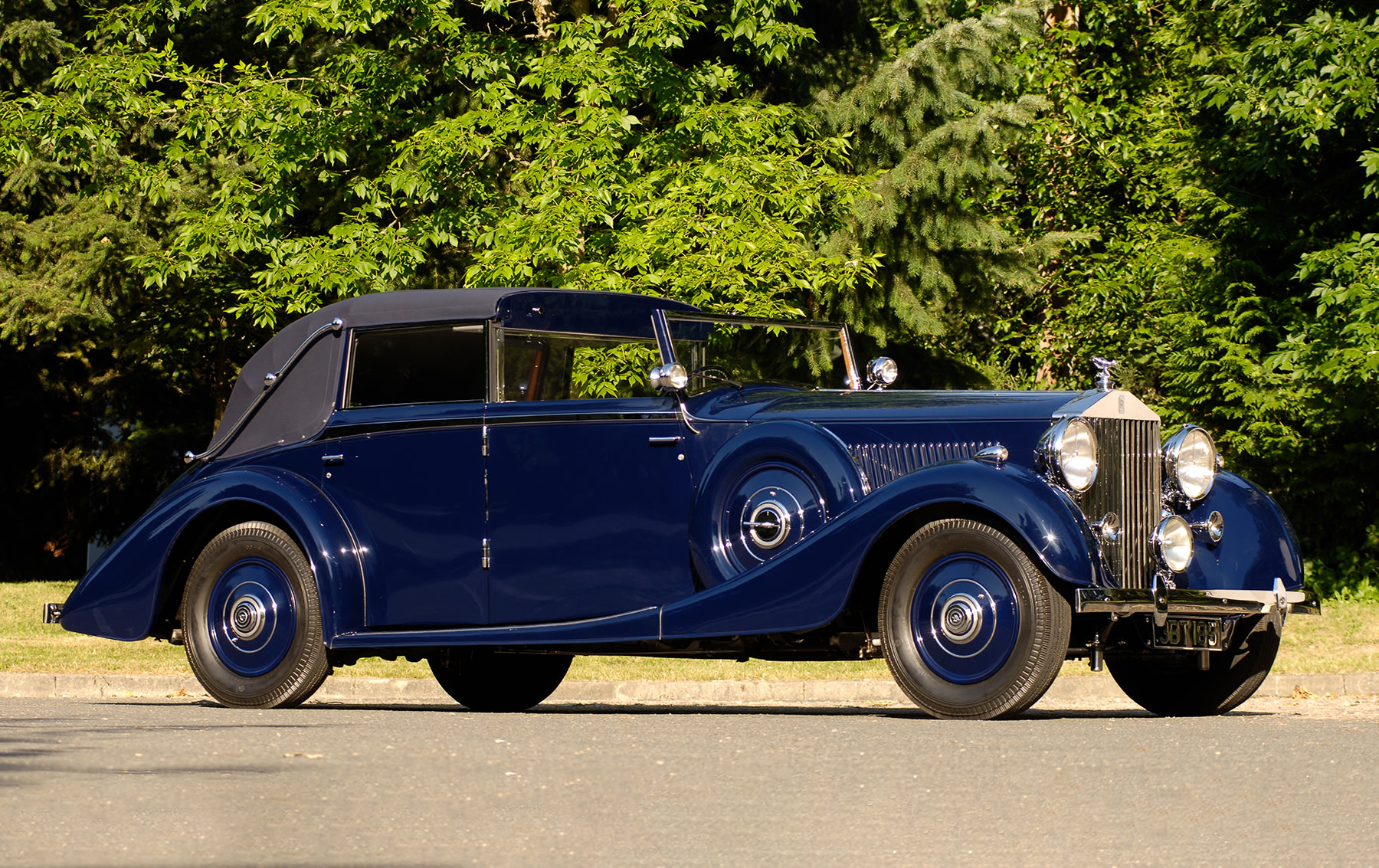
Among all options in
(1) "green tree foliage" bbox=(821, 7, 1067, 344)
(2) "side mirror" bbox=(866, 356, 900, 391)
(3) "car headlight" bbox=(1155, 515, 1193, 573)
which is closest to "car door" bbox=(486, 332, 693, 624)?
(2) "side mirror" bbox=(866, 356, 900, 391)

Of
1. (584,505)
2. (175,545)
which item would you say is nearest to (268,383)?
(175,545)

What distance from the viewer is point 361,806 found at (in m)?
5.36

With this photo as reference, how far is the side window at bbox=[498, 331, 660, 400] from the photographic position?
28.7 ft

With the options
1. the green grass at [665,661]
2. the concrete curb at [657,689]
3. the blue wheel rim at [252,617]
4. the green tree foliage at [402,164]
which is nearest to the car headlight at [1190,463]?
the green grass at [665,661]

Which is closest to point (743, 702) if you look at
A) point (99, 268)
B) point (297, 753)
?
point (297, 753)

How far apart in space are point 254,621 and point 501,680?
1746 mm

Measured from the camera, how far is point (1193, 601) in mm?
7410

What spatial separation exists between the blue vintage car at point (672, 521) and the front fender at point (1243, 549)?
1 centimetres

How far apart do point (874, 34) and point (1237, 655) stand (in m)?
13.1

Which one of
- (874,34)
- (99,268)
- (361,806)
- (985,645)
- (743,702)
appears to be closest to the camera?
(361,806)

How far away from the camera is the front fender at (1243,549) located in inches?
321

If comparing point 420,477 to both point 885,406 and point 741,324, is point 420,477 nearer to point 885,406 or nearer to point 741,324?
point 741,324

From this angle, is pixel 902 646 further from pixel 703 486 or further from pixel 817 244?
pixel 817 244

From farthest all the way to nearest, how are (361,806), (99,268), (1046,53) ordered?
(1046,53) < (99,268) < (361,806)
